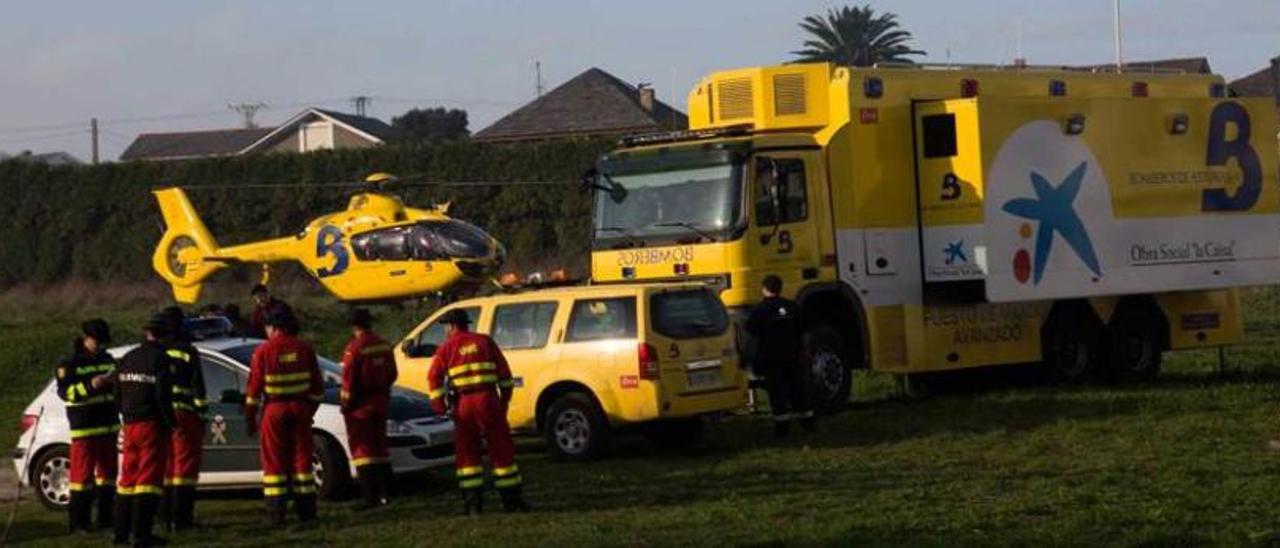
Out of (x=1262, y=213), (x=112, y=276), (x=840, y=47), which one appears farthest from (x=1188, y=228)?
(x=840, y=47)

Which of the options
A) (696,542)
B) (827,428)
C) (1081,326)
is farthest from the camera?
(1081,326)

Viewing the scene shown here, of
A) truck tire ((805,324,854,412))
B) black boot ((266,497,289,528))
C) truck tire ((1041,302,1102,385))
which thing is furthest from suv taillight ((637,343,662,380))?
truck tire ((1041,302,1102,385))

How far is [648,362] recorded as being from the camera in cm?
1830

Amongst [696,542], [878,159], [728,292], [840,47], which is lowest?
[696,542]

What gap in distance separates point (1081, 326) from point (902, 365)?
328 centimetres

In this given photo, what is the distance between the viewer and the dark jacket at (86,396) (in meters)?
15.4

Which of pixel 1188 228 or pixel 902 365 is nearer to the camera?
pixel 902 365

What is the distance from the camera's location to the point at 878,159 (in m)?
22.6

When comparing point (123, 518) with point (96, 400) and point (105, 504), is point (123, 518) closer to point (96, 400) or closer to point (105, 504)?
point (105, 504)

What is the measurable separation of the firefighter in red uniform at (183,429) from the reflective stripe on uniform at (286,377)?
1.66 feet

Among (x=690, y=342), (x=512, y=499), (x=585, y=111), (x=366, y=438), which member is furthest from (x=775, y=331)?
(x=585, y=111)

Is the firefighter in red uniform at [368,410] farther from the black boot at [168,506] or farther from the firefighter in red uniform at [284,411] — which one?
the black boot at [168,506]

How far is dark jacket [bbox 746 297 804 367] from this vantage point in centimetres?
1984

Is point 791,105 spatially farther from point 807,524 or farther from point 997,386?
point 807,524
